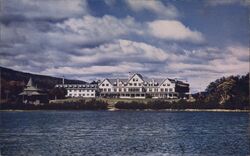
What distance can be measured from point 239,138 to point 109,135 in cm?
574

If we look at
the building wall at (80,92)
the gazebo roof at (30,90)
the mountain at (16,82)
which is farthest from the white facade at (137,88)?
the mountain at (16,82)

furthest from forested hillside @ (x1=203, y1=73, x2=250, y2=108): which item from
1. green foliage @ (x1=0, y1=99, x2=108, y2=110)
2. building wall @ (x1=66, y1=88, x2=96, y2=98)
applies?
building wall @ (x1=66, y1=88, x2=96, y2=98)

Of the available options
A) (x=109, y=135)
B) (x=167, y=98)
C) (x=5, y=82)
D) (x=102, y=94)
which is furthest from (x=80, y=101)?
(x=109, y=135)

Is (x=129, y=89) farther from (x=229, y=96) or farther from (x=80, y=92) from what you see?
(x=229, y=96)

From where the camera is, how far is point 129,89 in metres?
48.2

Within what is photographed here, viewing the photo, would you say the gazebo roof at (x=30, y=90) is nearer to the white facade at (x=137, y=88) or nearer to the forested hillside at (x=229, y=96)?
the white facade at (x=137, y=88)

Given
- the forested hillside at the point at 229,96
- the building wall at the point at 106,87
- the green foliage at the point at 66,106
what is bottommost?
the green foliage at the point at 66,106

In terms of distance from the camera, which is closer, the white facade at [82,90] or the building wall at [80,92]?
the white facade at [82,90]

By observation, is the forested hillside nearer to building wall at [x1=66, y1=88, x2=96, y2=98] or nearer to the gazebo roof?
building wall at [x1=66, y1=88, x2=96, y2=98]

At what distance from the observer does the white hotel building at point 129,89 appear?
42.8 meters

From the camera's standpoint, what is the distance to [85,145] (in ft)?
54.6

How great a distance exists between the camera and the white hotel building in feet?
141

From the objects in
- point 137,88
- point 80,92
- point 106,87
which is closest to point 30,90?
point 80,92

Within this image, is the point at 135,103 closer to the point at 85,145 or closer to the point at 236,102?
the point at 236,102
